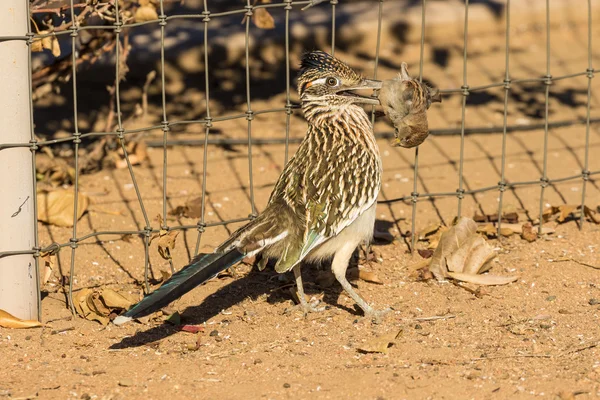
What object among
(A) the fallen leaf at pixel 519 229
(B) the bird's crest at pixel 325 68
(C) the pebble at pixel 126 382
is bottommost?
(C) the pebble at pixel 126 382

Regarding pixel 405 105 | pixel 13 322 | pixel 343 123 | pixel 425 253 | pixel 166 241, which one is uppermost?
pixel 405 105

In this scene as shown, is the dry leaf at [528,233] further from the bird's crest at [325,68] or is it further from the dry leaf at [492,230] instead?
the bird's crest at [325,68]

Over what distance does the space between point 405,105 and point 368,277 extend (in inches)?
45.2

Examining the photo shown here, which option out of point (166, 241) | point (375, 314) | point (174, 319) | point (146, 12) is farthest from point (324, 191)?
point (146, 12)

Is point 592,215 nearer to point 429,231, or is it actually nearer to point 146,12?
point 429,231

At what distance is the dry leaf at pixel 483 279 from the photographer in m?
6.31

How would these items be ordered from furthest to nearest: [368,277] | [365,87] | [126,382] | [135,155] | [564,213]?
1. [135,155]
2. [564,213]
3. [368,277]
4. [365,87]
5. [126,382]

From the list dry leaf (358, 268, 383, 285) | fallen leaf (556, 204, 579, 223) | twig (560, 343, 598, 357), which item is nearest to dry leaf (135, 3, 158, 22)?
dry leaf (358, 268, 383, 285)

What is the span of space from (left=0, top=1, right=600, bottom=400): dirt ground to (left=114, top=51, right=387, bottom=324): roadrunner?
16.2 inches

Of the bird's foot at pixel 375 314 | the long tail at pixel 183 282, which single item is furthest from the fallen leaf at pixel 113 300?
the bird's foot at pixel 375 314

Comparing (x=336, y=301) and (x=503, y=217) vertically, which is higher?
(x=503, y=217)

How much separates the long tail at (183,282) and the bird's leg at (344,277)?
637 mm

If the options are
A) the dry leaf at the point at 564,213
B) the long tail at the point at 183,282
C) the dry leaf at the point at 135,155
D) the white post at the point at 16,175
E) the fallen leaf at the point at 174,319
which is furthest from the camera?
the dry leaf at the point at 135,155

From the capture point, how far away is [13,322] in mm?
5742
